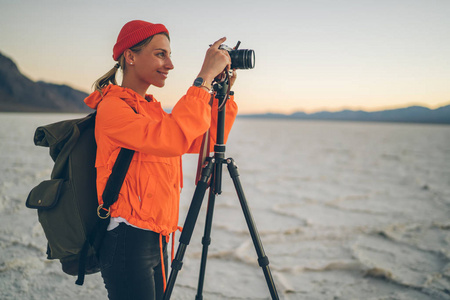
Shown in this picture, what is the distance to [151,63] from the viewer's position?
4.13ft

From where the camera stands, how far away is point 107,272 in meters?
1.21

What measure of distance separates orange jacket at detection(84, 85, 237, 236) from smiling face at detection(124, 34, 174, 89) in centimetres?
9

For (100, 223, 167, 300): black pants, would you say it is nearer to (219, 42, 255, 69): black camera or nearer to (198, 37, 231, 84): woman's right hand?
(198, 37, 231, 84): woman's right hand

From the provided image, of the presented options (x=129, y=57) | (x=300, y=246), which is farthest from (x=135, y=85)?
(x=300, y=246)

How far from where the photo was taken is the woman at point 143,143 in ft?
3.50

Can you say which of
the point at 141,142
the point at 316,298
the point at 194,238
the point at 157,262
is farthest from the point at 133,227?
the point at 194,238

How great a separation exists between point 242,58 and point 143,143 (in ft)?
1.95

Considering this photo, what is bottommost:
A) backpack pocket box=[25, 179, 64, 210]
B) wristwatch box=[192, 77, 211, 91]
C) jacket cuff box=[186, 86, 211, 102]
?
backpack pocket box=[25, 179, 64, 210]

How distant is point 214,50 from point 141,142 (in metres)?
0.46

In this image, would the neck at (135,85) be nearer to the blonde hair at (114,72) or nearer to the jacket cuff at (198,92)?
the blonde hair at (114,72)

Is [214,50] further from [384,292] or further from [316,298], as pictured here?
[384,292]

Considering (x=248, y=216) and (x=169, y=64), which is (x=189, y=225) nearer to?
(x=248, y=216)

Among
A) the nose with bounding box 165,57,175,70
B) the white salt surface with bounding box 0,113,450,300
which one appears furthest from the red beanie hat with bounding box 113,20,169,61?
the white salt surface with bounding box 0,113,450,300

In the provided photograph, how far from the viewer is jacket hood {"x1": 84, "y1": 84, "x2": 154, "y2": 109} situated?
1195 millimetres
